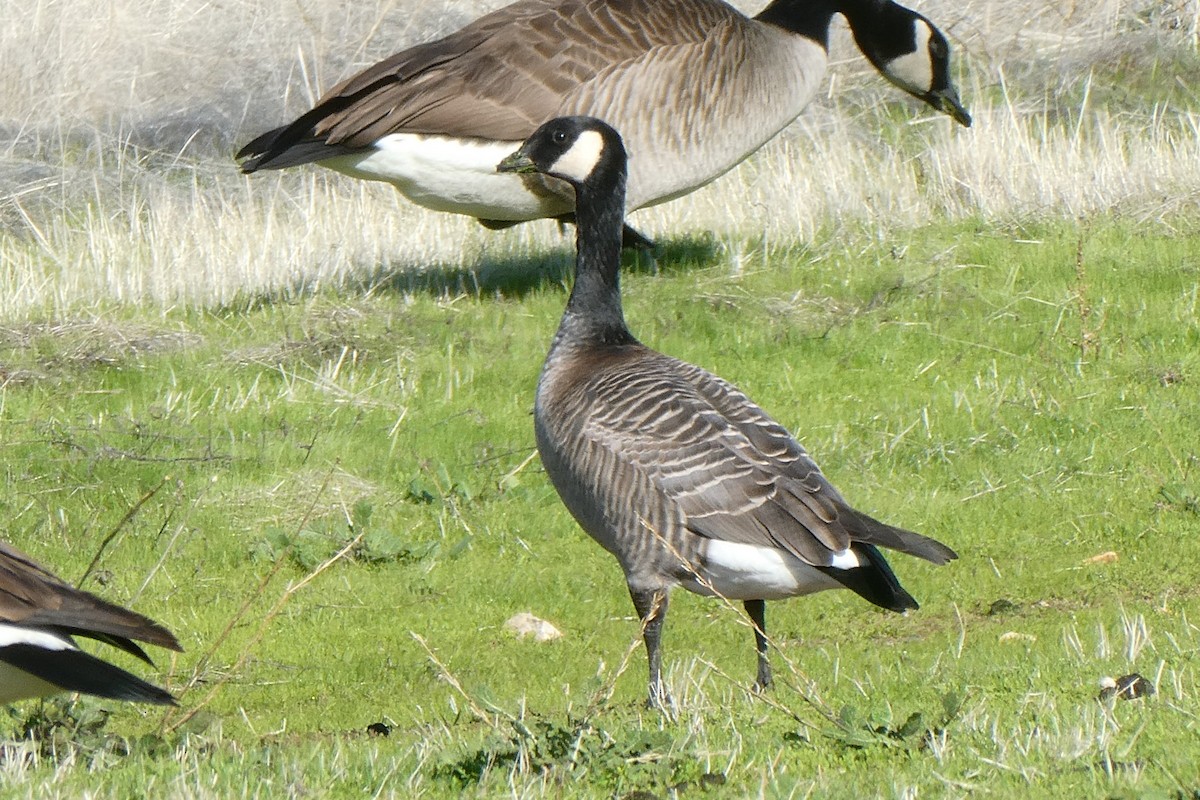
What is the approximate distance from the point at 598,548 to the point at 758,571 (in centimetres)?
221

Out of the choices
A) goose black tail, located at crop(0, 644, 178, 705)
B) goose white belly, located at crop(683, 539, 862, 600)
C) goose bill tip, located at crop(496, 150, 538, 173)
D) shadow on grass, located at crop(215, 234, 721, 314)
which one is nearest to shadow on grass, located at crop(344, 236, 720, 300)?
shadow on grass, located at crop(215, 234, 721, 314)

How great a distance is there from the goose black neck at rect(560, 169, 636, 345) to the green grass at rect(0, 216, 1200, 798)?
4.13 feet

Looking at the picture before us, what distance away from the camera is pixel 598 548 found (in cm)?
763

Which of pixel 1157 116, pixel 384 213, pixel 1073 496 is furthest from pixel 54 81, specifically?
pixel 1073 496

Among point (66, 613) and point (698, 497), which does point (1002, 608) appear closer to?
point (698, 497)

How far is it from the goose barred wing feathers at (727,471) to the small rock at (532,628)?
1.26 meters

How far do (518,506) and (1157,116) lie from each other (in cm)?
918

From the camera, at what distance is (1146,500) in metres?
7.43

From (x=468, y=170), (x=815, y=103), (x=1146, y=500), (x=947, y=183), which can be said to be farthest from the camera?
(x=815, y=103)

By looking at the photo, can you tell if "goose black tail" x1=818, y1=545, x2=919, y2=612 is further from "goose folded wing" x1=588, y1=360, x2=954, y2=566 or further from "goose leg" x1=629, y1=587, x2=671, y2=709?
"goose leg" x1=629, y1=587, x2=671, y2=709

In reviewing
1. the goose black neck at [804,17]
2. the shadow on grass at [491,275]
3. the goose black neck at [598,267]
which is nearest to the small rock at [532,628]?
the goose black neck at [598,267]

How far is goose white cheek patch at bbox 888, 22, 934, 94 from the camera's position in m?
12.0

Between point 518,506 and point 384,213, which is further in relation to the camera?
point 384,213

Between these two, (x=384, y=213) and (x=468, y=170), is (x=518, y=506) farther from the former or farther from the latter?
(x=384, y=213)
